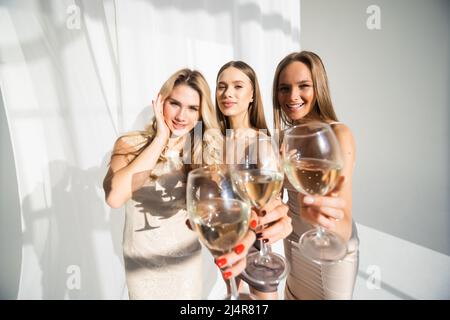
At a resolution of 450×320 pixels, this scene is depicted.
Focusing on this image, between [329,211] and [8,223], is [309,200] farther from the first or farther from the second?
[8,223]

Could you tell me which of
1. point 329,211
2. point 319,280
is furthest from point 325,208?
point 319,280

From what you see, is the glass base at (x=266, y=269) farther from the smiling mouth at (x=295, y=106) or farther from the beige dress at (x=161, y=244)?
Result: the smiling mouth at (x=295, y=106)

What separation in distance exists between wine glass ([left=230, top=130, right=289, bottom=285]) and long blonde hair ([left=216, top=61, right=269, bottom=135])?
0.29 meters

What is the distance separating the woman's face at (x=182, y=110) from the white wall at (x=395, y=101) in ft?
1.56

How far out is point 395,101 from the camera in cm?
83

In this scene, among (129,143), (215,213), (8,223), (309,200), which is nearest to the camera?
(215,213)

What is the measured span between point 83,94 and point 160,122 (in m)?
0.37

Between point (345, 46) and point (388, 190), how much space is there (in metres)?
0.59

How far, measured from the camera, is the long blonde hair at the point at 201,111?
2.70 ft

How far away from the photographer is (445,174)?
88 centimetres

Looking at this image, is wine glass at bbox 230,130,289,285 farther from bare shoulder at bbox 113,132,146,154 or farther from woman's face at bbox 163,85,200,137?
bare shoulder at bbox 113,132,146,154

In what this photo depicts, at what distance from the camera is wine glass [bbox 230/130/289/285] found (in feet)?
1.56

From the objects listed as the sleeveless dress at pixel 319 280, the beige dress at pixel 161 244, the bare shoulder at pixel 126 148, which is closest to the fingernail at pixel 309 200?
the sleeveless dress at pixel 319 280

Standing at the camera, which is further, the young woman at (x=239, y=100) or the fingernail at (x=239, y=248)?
the young woman at (x=239, y=100)
